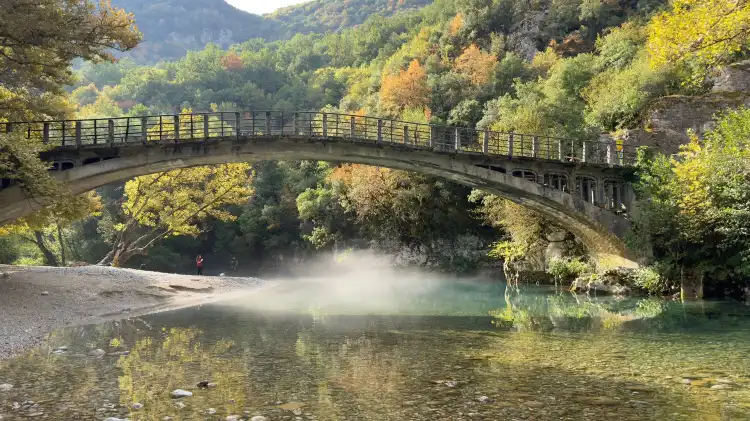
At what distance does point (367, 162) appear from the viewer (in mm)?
28797

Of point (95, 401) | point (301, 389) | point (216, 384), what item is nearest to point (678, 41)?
point (301, 389)

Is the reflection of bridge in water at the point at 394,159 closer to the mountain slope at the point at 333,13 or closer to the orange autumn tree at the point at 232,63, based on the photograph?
the orange autumn tree at the point at 232,63

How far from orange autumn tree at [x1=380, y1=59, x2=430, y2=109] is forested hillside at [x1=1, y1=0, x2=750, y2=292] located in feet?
0.51

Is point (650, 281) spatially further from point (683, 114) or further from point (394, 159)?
point (394, 159)

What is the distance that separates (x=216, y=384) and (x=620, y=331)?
1089 centimetres

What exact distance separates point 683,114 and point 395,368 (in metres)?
28.0

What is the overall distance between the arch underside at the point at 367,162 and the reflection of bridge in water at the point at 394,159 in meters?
0.04

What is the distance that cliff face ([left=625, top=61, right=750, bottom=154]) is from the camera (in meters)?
31.4

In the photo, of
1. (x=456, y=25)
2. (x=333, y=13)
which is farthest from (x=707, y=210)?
(x=333, y=13)

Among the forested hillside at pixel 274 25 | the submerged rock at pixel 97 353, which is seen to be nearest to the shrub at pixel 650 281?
the submerged rock at pixel 97 353

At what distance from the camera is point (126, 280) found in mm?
26047

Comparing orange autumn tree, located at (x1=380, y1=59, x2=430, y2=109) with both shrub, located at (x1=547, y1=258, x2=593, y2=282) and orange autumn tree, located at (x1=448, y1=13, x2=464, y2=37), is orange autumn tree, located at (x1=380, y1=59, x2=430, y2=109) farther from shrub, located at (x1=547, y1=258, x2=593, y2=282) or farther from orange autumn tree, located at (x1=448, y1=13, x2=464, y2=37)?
shrub, located at (x1=547, y1=258, x2=593, y2=282)

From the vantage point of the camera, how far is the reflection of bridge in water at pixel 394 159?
23.8 metres

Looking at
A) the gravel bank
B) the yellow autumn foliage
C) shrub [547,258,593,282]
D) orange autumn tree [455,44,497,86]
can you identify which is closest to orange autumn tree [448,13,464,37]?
orange autumn tree [455,44,497,86]
